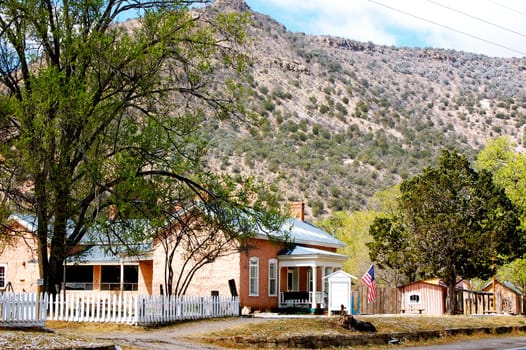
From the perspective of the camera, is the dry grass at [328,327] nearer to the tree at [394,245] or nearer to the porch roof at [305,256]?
the tree at [394,245]

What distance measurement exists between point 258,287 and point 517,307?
17766 millimetres

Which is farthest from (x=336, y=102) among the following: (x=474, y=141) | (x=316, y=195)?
(x=316, y=195)

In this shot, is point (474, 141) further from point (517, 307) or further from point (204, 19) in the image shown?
point (204, 19)

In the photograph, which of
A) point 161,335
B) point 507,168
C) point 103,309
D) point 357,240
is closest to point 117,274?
point 357,240

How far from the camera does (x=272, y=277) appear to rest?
44531mm

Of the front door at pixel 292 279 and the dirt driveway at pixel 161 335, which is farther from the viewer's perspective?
the front door at pixel 292 279

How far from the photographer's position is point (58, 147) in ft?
75.1

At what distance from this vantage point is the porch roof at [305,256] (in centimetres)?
4338

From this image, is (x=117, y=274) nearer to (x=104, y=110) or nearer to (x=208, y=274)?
(x=208, y=274)

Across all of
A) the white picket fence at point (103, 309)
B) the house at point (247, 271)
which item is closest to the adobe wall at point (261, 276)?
the house at point (247, 271)

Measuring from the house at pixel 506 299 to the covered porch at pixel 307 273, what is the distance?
9574 mm

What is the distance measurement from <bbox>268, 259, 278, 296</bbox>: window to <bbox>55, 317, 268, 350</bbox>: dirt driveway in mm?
14805

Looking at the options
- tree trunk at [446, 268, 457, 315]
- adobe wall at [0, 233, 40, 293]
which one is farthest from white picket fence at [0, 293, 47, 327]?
adobe wall at [0, 233, 40, 293]

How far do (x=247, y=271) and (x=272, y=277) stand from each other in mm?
2584
